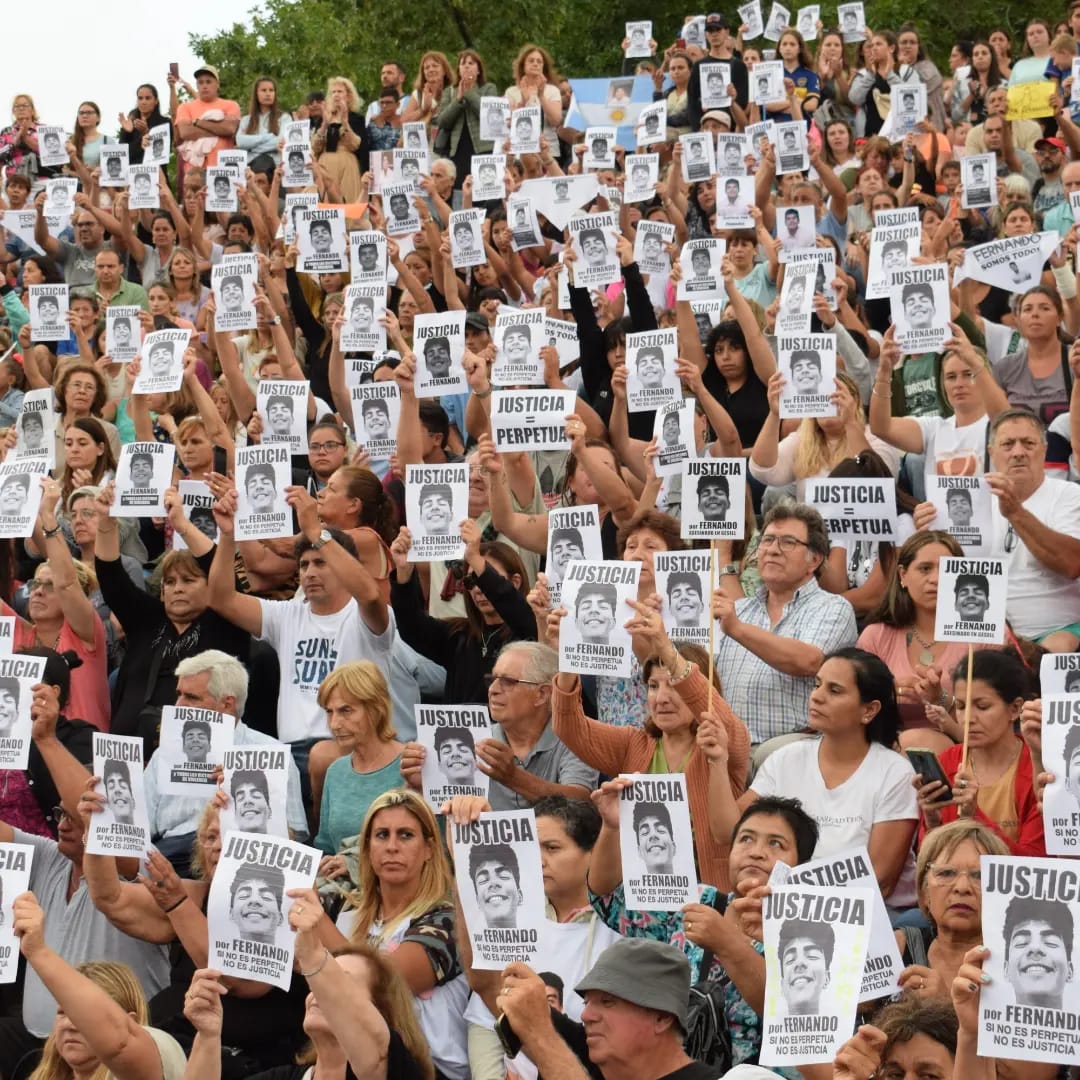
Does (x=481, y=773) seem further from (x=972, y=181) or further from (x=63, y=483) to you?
(x=972, y=181)

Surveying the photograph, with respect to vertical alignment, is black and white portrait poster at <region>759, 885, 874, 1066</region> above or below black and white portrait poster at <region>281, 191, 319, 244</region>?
below

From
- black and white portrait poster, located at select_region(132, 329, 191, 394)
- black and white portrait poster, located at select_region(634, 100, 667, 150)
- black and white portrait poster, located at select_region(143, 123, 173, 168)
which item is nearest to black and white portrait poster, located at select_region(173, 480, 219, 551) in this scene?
black and white portrait poster, located at select_region(132, 329, 191, 394)

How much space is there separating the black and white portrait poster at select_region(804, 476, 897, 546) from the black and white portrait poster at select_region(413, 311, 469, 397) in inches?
90.4

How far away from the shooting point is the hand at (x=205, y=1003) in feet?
17.0

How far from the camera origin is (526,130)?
48.8 feet

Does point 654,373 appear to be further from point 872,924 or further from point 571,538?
point 872,924

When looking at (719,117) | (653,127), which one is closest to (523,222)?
(653,127)

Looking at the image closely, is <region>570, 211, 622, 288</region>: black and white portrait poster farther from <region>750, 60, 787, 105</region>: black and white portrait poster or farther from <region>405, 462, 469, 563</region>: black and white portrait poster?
<region>750, 60, 787, 105</region>: black and white portrait poster

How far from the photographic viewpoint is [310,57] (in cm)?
2966

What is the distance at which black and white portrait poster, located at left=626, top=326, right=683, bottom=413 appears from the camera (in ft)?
30.7

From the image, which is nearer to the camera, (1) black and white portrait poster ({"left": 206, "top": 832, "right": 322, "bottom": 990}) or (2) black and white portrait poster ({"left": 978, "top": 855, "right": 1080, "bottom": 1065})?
(2) black and white portrait poster ({"left": 978, "top": 855, "right": 1080, "bottom": 1065})

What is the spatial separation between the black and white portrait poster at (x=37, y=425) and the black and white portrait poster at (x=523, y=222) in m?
3.28

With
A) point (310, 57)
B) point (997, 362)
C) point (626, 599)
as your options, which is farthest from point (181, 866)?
point (310, 57)

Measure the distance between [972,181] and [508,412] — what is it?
478 cm
